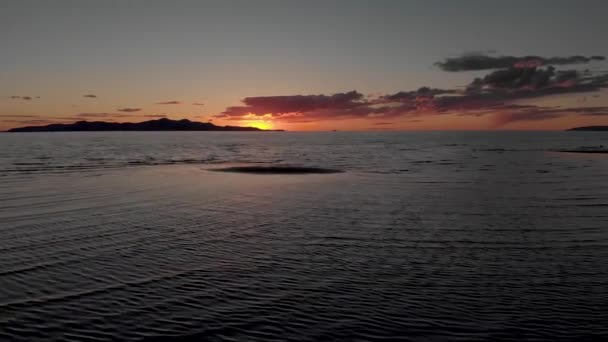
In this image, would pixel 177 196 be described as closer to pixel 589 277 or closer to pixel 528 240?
pixel 528 240

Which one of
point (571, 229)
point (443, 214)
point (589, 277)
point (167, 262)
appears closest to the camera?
point (589, 277)

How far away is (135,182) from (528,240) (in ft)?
124

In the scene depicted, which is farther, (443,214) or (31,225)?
(443,214)

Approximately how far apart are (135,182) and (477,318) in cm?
4127

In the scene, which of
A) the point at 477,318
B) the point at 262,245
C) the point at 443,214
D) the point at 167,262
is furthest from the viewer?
the point at 443,214

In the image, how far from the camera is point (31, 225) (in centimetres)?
2402

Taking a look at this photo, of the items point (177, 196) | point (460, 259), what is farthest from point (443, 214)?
point (177, 196)

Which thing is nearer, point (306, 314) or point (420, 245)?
point (306, 314)

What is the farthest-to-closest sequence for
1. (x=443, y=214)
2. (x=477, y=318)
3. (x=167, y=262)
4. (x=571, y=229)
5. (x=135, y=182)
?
(x=135, y=182)
(x=443, y=214)
(x=571, y=229)
(x=167, y=262)
(x=477, y=318)

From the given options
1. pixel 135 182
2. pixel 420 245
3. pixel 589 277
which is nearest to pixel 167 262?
pixel 420 245

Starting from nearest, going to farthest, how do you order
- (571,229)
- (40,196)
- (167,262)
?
(167,262)
(571,229)
(40,196)

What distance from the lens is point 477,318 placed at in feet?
39.9

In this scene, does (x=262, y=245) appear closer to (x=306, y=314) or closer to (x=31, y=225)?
(x=306, y=314)

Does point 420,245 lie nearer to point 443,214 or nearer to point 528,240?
point 528,240
